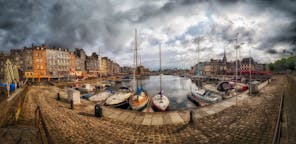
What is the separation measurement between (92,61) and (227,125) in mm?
95000

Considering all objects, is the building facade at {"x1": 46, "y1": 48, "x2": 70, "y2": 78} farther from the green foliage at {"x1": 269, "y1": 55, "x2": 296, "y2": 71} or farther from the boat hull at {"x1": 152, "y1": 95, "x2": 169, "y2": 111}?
the green foliage at {"x1": 269, "y1": 55, "x2": 296, "y2": 71}

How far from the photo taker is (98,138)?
6.04m

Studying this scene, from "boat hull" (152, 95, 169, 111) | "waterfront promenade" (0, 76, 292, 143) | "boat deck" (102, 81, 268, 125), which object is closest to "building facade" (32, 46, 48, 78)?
"boat hull" (152, 95, 169, 111)

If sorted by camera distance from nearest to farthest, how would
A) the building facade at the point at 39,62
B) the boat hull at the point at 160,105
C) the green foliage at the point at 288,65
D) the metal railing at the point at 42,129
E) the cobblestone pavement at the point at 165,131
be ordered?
1. the metal railing at the point at 42,129
2. the cobblestone pavement at the point at 165,131
3. the boat hull at the point at 160,105
4. the building facade at the point at 39,62
5. the green foliage at the point at 288,65

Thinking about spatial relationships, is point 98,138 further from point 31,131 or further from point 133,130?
point 31,131

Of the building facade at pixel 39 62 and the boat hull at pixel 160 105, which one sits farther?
the building facade at pixel 39 62

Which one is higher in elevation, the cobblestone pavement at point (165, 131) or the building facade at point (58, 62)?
the building facade at point (58, 62)

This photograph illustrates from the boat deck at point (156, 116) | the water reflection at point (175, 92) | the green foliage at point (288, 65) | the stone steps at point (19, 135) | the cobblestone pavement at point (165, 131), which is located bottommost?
the water reflection at point (175, 92)

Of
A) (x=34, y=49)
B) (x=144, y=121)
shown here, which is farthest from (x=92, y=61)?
(x=144, y=121)

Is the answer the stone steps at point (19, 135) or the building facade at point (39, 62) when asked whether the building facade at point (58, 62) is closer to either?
the building facade at point (39, 62)

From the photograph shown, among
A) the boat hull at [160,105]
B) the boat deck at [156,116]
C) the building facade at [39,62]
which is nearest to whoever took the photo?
the boat deck at [156,116]

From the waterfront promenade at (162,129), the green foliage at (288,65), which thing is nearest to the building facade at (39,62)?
the waterfront promenade at (162,129)

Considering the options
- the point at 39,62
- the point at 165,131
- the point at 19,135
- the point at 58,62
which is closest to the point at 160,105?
the point at 165,131

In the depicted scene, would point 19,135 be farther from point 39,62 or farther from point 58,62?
point 58,62
